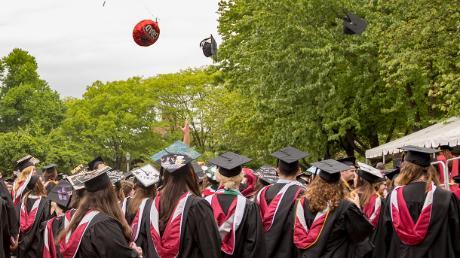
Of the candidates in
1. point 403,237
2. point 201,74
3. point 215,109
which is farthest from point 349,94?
point 201,74

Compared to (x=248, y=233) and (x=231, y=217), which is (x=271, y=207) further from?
(x=231, y=217)

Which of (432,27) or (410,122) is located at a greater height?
(432,27)

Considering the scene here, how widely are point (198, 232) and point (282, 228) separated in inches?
76.9

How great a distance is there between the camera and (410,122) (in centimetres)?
2336

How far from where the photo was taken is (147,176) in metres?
7.45

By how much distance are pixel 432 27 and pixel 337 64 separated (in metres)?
7.07

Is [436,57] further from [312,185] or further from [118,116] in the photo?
[118,116]

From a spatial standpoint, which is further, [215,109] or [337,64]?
[215,109]

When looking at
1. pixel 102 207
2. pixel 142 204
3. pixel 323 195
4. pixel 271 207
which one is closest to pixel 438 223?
pixel 323 195

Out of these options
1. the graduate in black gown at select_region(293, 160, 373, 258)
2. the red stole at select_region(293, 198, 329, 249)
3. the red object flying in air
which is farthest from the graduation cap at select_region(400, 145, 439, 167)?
the red object flying in air

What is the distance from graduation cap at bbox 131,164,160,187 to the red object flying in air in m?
8.51

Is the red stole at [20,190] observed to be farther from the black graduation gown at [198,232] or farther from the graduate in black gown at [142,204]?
the black graduation gown at [198,232]

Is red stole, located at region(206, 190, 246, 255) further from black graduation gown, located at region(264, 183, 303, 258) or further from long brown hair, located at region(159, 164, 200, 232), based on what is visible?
long brown hair, located at region(159, 164, 200, 232)

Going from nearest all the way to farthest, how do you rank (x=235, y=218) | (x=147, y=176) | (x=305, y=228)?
(x=235, y=218) < (x=305, y=228) < (x=147, y=176)
